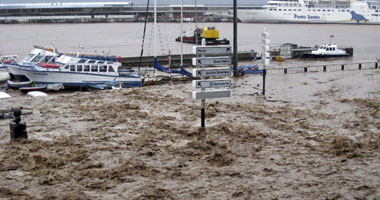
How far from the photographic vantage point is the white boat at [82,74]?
22750 millimetres

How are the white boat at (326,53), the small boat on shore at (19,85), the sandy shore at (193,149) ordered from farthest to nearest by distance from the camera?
the white boat at (326,53) → the small boat on shore at (19,85) → the sandy shore at (193,149)

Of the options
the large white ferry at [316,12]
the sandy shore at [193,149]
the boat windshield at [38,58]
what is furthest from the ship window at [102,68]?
the large white ferry at [316,12]

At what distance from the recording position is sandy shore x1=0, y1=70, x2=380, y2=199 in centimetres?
670

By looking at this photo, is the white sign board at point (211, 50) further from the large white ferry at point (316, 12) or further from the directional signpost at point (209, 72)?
the large white ferry at point (316, 12)

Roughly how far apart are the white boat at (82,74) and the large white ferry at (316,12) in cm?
7579

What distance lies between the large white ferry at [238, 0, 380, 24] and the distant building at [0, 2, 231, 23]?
22.3 m

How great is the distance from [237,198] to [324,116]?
5.78m

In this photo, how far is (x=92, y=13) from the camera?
396 feet

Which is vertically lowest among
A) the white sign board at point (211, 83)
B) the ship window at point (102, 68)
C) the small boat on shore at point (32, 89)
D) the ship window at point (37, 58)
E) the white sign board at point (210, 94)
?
the small boat on shore at point (32, 89)

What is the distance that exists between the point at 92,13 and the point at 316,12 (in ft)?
184

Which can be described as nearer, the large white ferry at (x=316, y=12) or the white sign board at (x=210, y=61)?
the white sign board at (x=210, y=61)

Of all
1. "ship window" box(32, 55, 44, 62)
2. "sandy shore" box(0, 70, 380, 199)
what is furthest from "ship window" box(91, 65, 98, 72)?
"sandy shore" box(0, 70, 380, 199)

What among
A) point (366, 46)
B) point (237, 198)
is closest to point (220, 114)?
point (237, 198)

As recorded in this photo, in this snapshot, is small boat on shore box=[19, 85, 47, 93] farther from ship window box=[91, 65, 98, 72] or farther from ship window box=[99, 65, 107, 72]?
ship window box=[99, 65, 107, 72]
